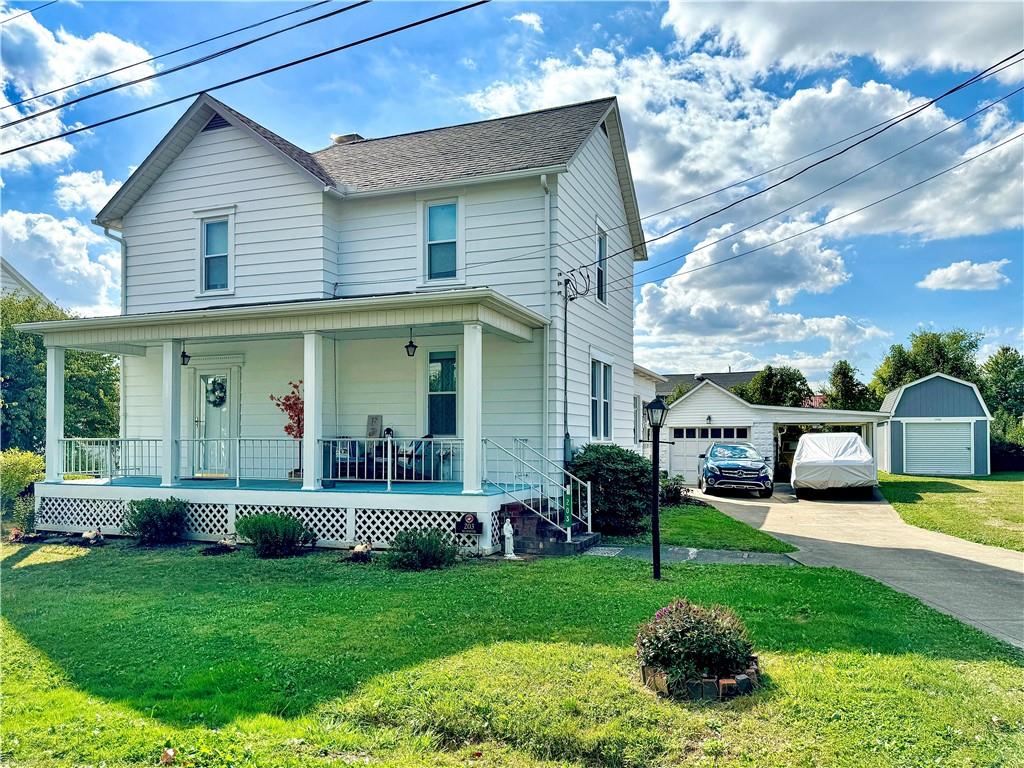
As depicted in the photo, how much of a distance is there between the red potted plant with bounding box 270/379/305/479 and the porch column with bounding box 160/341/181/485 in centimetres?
193

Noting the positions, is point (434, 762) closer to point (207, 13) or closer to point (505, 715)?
point (505, 715)

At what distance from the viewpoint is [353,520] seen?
10750 millimetres

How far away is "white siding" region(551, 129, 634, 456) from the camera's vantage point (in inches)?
488

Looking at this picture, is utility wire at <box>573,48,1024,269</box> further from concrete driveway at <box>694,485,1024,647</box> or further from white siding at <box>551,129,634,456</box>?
concrete driveway at <box>694,485,1024,647</box>

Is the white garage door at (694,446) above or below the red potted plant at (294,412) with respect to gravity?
below

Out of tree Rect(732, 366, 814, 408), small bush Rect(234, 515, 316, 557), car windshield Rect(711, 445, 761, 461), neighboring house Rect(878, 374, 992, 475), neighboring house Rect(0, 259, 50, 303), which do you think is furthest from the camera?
tree Rect(732, 366, 814, 408)

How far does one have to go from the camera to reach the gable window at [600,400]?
47.3 ft

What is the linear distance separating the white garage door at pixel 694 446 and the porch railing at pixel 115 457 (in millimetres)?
17541

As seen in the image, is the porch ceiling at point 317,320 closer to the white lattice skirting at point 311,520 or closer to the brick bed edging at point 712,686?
the white lattice skirting at point 311,520

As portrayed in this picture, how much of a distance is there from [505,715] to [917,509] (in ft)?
52.3

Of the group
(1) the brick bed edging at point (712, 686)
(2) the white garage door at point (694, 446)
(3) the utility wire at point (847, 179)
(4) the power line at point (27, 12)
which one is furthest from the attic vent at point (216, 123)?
(2) the white garage door at point (694, 446)

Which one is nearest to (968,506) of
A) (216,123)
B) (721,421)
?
(721,421)

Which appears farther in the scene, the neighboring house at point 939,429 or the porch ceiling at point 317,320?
the neighboring house at point 939,429

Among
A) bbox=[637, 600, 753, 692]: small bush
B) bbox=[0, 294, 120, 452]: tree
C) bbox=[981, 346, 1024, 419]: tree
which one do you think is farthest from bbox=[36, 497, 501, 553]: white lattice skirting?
bbox=[981, 346, 1024, 419]: tree
